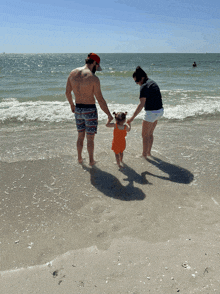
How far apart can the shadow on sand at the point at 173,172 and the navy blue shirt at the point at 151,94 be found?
1.11 meters

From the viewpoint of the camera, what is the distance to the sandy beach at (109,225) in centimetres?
203

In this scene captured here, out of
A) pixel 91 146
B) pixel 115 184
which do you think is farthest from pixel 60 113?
pixel 115 184

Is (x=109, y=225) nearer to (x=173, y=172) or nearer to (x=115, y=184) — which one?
(x=115, y=184)

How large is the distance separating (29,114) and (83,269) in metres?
7.14

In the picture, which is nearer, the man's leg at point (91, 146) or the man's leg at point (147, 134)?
the man's leg at point (91, 146)

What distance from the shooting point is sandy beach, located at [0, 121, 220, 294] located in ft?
6.64

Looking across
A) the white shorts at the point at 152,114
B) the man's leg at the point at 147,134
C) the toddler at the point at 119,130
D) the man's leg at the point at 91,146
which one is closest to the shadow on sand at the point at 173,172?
the man's leg at the point at 147,134

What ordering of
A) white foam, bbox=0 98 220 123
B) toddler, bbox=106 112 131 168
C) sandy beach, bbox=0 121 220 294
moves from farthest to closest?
1. white foam, bbox=0 98 220 123
2. toddler, bbox=106 112 131 168
3. sandy beach, bbox=0 121 220 294

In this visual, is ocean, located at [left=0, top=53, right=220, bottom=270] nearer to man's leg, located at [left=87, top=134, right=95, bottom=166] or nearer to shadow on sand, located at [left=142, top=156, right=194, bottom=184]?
A: shadow on sand, located at [left=142, top=156, right=194, bottom=184]

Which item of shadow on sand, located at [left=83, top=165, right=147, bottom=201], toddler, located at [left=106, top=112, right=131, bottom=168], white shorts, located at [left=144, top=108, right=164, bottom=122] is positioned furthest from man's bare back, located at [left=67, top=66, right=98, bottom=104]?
shadow on sand, located at [left=83, top=165, right=147, bottom=201]

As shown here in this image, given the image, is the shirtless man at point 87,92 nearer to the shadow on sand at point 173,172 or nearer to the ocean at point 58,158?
the ocean at point 58,158

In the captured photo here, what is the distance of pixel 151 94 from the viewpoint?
409cm

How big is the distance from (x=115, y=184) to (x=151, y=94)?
5.94ft

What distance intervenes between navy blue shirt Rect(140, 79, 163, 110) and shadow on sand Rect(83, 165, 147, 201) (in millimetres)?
1301
